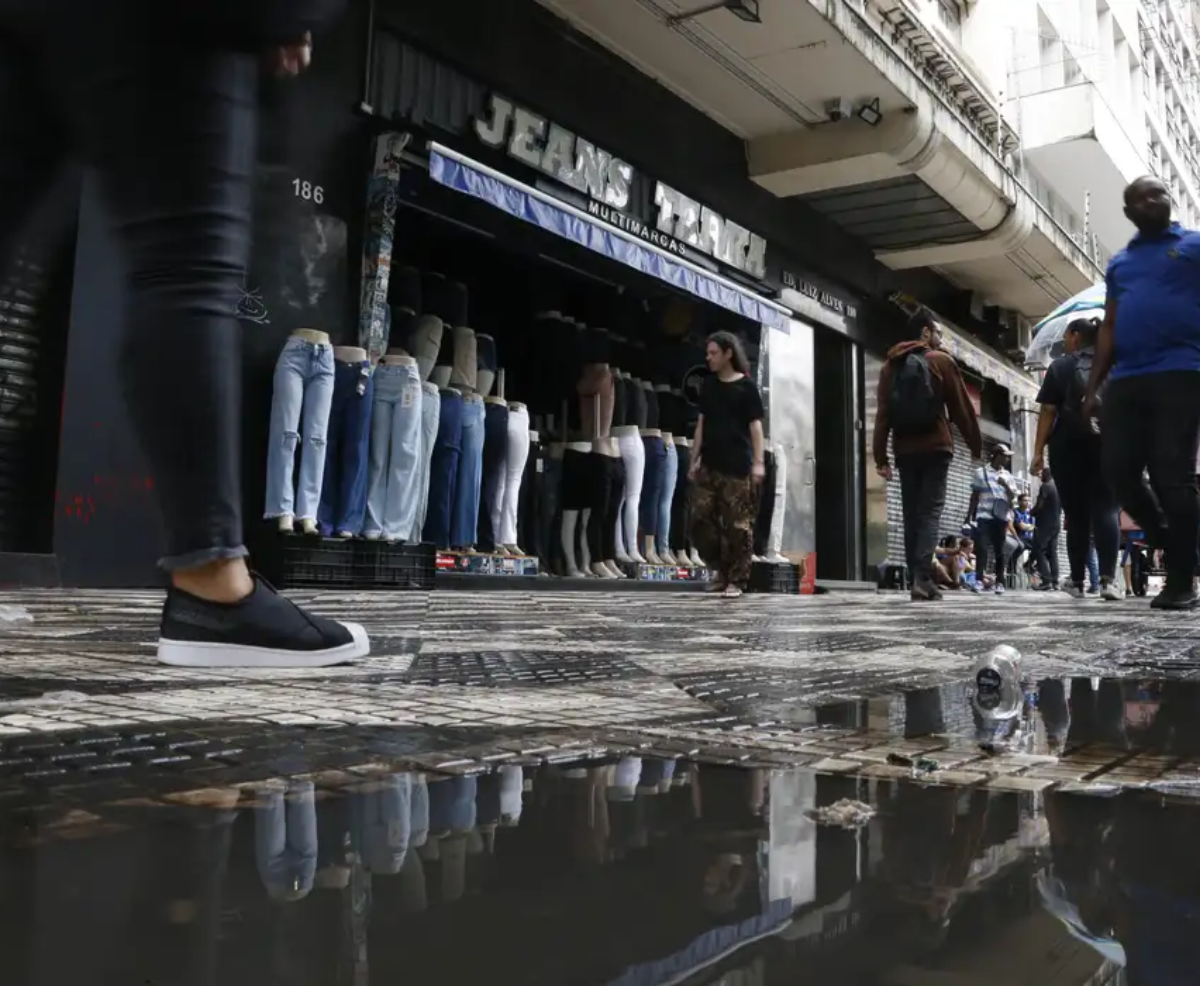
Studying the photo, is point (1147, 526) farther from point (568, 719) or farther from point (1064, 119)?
point (1064, 119)

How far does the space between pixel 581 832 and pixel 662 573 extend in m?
8.22

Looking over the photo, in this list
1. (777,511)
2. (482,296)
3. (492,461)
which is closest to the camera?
(492,461)

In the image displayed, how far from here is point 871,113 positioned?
385 inches

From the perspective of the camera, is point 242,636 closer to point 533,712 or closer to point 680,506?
point 533,712

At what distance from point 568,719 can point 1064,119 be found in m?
16.3

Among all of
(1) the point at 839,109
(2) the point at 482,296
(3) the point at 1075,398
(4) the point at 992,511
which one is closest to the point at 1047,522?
(4) the point at 992,511

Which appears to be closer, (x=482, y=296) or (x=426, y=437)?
(x=426, y=437)

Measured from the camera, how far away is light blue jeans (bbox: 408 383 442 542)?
6508 mm

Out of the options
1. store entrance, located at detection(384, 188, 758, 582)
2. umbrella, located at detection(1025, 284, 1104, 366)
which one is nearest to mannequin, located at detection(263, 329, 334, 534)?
store entrance, located at detection(384, 188, 758, 582)

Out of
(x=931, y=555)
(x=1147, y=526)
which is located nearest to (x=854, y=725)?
(x=1147, y=526)

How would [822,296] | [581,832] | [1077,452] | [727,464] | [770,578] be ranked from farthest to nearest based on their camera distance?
[822,296] → [770,578] → [1077,452] → [727,464] → [581,832]

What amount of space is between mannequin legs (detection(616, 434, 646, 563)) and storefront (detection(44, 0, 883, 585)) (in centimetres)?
2

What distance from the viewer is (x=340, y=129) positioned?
6.70 meters

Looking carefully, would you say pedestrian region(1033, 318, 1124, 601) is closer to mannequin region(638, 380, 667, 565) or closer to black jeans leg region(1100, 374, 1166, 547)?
black jeans leg region(1100, 374, 1166, 547)
